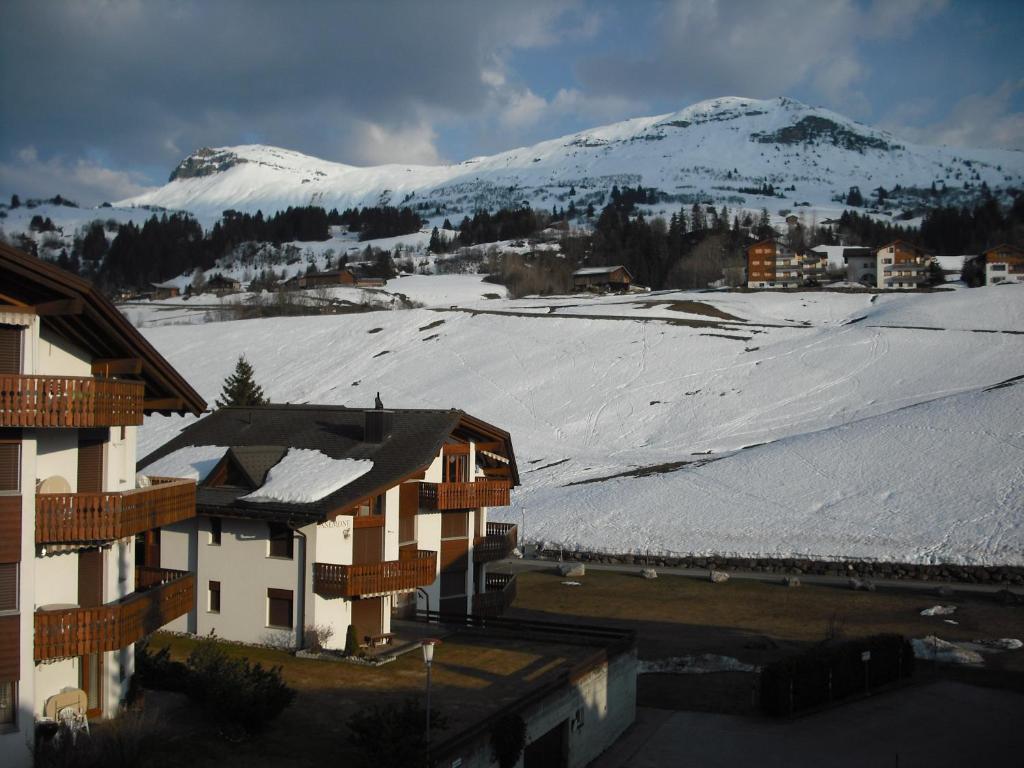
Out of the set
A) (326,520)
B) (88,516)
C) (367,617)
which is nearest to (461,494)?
(367,617)

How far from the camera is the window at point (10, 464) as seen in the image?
1521 centimetres

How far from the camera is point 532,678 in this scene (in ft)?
73.1

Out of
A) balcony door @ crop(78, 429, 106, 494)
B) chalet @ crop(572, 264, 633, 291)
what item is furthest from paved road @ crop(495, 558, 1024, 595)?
chalet @ crop(572, 264, 633, 291)

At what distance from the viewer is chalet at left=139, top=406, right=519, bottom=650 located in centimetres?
2525

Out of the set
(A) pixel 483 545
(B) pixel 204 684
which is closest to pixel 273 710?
(B) pixel 204 684

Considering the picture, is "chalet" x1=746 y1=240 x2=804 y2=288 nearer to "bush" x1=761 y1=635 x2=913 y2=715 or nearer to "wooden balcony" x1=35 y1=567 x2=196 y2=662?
"bush" x1=761 y1=635 x2=913 y2=715

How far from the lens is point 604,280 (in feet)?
562

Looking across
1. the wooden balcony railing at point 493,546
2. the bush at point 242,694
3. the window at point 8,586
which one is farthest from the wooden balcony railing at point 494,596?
the window at point 8,586

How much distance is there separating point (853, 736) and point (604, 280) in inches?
5905

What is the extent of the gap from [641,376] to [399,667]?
2476 inches

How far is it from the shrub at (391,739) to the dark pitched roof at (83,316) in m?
7.81

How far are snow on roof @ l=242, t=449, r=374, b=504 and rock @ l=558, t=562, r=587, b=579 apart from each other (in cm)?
1984

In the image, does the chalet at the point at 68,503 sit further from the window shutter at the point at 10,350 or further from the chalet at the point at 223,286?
the chalet at the point at 223,286

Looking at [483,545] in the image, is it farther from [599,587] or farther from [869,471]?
[869,471]
